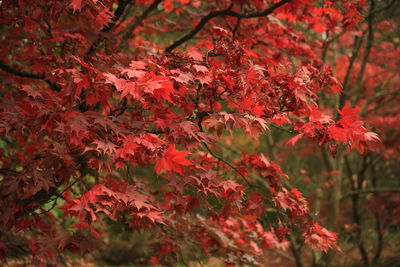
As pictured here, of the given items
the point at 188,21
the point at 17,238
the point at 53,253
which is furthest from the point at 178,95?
the point at 17,238

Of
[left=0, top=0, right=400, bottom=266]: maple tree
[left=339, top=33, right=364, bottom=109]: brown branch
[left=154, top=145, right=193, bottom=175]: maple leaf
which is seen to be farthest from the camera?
[left=339, top=33, right=364, bottom=109]: brown branch

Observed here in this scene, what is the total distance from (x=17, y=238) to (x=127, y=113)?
2836 mm

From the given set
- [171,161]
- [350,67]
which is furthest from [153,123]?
[350,67]

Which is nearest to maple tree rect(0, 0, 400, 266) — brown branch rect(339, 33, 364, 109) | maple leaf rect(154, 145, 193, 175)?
Result: maple leaf rect(154, 145, 193, 175)

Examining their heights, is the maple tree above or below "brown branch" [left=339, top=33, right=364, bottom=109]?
below

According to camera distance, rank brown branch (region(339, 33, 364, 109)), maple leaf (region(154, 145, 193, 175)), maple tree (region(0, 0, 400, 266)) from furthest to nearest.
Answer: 1. brown branch (region(339, 33, 364, 109))
2. maple tree (region(0, 0, 400, 266))
3. maple leaf (region(154, 145, 193, 175))

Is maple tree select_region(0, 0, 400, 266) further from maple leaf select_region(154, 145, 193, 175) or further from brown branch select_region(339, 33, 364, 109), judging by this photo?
brown branch select_region(339, 33, 364, 109)

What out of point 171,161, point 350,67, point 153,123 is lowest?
point 171,161

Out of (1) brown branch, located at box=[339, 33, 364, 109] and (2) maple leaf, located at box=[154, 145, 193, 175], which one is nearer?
(2) maple leaf, located at box=[154, 145, 193, 175]

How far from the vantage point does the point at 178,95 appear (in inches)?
98.0

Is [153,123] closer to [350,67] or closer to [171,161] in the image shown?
[171,161]

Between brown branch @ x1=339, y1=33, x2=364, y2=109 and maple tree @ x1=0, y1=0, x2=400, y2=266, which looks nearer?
maple tree @ x1=0, y1=0, x2=400, y2=266

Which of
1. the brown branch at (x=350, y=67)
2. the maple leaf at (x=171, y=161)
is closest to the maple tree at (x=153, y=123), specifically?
the maple leaf at (x=171, y=161)

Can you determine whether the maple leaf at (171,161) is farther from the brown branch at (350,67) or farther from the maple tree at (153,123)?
the brown branch at (350,67)
